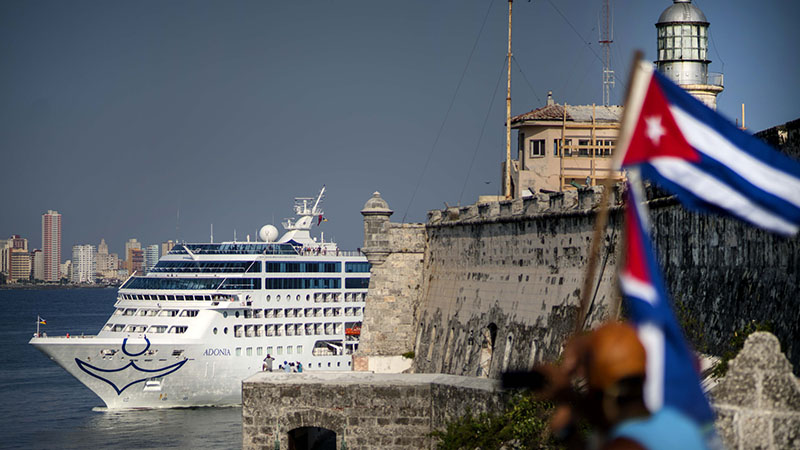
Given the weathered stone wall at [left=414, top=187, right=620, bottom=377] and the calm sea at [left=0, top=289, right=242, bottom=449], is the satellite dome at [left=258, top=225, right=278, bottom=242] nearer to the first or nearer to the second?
the calm sea at [left=0, top=289, right=242, bottom=449]

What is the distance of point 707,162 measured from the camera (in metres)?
5.64

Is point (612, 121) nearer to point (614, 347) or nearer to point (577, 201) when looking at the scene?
point (577, 201)

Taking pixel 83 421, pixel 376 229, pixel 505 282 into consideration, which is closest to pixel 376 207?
pixel 376 229

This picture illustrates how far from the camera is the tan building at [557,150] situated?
3010cm

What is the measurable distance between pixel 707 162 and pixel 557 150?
25.4 metres

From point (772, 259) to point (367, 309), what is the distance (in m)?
17.6

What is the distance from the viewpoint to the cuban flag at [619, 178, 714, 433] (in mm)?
3799

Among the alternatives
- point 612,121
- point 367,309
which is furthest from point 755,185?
point 612,121

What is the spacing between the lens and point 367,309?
29.4m

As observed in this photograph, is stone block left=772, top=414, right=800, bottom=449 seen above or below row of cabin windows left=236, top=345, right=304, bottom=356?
above

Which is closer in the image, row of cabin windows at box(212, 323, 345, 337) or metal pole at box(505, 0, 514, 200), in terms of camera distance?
metal pole at box(505, 0, 514, 200)

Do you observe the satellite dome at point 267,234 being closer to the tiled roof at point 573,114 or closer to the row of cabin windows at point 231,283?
the row of cabin windows at point 231,283

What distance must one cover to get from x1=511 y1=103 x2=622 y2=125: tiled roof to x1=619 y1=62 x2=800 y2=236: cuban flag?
24967 mm

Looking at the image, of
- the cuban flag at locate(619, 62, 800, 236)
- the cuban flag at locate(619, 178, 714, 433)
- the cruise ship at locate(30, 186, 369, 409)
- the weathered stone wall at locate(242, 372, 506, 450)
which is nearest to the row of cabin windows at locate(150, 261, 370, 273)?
A: the cruise ship at locate(30, 186, 369, 409)
